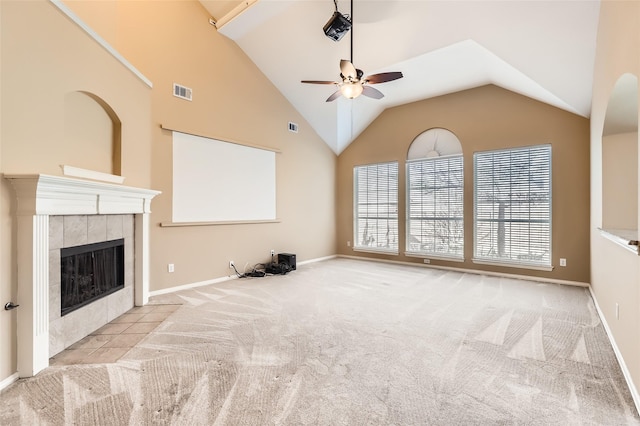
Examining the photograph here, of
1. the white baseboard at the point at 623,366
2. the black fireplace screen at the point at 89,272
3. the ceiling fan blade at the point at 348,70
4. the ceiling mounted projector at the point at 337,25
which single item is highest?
the ceiling mounted projector at the point at 337,25

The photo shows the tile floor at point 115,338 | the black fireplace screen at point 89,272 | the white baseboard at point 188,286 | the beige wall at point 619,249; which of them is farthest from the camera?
the white baseboard at point 188,286

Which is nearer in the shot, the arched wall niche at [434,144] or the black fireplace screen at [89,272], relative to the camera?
the black fireplace screen at [89,272]

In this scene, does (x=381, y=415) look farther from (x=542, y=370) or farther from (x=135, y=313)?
(x=135, y=313)

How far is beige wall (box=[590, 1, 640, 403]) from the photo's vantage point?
1.87 m

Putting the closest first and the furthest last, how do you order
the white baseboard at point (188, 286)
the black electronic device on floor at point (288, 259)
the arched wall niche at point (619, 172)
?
the arched wall niche at point (619, 172), the white baseboard at point (188, 286), the black electronic device on floor at point (288, 259)

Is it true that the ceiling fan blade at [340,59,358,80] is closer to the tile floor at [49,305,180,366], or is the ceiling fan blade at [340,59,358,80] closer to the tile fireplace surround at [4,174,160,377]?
the tile fireplace surround at [4,174,160,377]

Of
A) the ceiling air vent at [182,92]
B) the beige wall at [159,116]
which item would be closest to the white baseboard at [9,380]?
the beige wall at [159,116]

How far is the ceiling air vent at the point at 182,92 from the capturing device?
4348mm

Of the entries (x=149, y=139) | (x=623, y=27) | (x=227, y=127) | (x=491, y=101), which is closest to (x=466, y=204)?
(x=491, y=101)

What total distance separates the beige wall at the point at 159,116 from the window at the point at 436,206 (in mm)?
2049

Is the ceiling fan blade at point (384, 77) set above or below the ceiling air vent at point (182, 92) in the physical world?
below

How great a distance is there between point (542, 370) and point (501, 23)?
3.85 meters

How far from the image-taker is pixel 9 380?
2.06 metres

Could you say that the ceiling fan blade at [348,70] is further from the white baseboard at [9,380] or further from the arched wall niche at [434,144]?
the white baseboard at [9,380]
